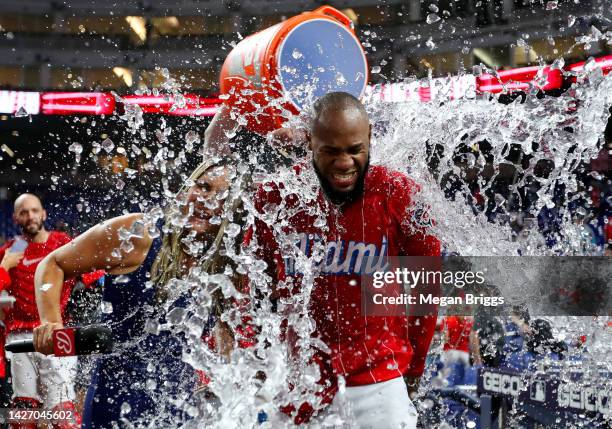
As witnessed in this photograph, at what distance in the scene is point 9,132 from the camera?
17.8 m

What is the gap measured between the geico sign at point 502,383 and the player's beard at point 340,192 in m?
2.05

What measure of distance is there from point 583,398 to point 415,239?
147 centimetres

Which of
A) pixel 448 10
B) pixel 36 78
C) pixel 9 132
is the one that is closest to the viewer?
pixel 9 132

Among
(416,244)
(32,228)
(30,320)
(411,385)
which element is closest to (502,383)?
(411,385)

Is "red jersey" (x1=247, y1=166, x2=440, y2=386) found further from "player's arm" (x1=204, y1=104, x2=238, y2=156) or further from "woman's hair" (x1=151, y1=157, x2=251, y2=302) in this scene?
"player's arm" (x1=204, y1=104, x2=238, y2=156)

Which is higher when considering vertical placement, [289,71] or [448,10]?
[448,10]

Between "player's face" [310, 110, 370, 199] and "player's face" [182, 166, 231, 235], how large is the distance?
0.70 meters

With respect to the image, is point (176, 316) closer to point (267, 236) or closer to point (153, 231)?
point (153, 231)

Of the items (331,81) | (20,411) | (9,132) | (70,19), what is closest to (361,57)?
(331,81)

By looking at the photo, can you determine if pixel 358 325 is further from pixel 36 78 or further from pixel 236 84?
pixel 36 78

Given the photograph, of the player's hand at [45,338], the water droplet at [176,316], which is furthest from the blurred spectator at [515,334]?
the player's hand at [45,338]

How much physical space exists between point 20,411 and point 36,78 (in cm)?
2221

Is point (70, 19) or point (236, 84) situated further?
point (70, 19)

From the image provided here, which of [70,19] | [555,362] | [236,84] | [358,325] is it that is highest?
[70,19]
